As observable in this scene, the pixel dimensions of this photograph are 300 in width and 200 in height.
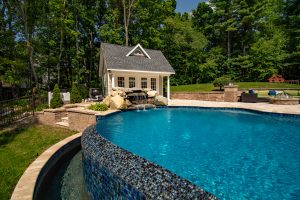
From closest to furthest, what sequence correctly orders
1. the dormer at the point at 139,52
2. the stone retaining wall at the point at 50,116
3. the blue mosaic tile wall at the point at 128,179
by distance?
the blue mosaic tile wall at the point at 128,179, the stone retaining wall at the point at 50,116, the dormer at the point at 139,52

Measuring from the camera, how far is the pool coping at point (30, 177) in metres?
4.45

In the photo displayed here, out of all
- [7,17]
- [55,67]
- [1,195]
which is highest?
[7,17]

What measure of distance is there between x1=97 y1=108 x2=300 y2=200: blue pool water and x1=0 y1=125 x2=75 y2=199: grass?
2.54m

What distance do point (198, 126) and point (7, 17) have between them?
25800 mm

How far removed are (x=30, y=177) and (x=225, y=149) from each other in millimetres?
6240

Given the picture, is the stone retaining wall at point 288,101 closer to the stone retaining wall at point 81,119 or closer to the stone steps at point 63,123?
the stone retaining wall at point 81,119

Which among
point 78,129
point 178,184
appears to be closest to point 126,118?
point 78,129

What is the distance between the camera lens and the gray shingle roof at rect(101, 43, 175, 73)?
20.7 metres

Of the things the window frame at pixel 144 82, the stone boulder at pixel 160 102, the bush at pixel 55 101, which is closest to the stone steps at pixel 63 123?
the bush at pixel 55 101

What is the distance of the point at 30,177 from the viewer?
208 inches

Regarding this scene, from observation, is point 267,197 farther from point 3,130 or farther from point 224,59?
point 224,59

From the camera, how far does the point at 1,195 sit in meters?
4.65

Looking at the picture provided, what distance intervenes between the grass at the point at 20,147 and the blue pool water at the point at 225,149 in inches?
100

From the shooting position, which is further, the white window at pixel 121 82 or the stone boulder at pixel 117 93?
the white window at pixel 121 82
